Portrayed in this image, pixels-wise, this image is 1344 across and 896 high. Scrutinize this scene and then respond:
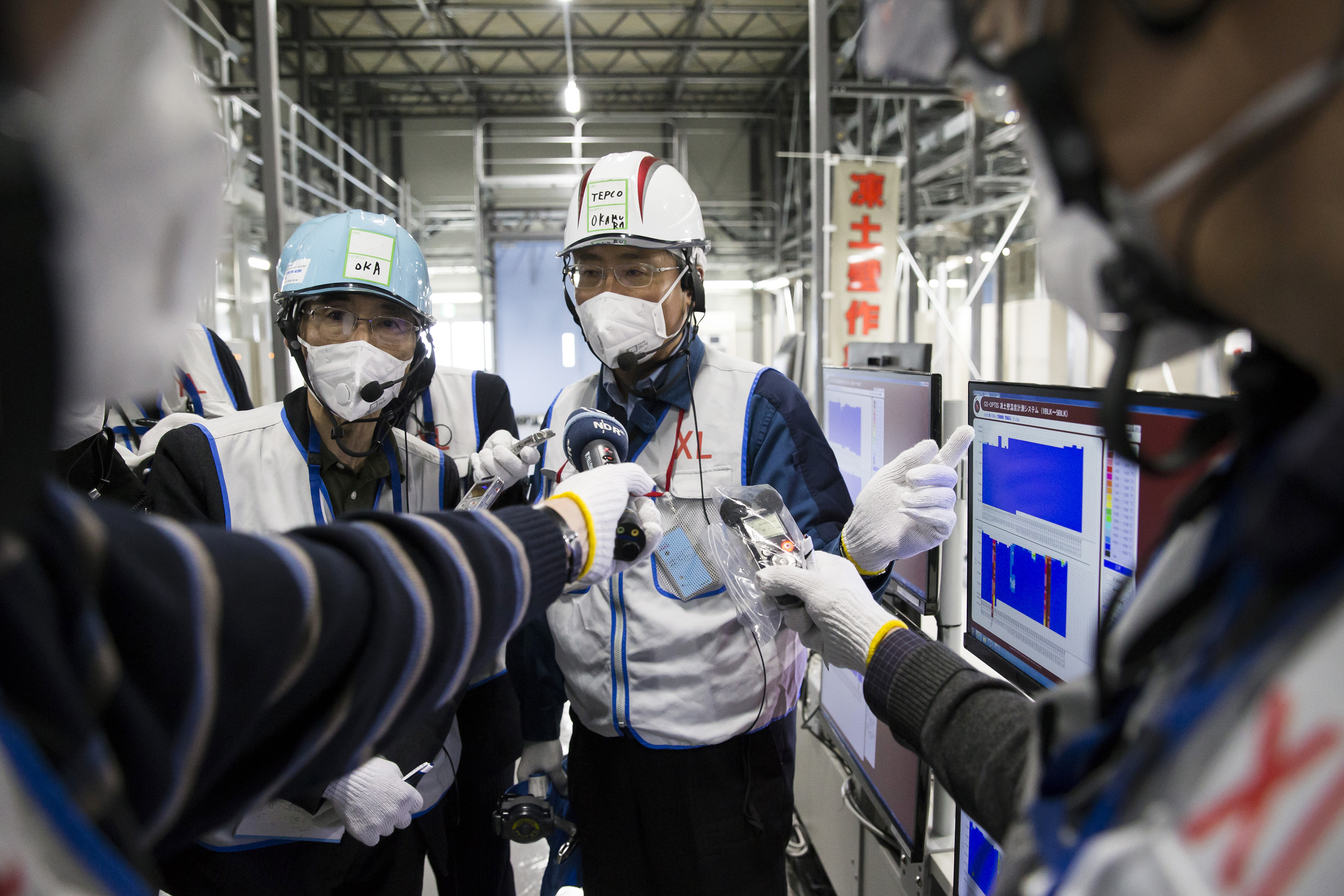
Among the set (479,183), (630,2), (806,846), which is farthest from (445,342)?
(806,846)

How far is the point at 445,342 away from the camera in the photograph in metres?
11.2

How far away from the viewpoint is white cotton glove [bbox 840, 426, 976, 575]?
1446 millimetres

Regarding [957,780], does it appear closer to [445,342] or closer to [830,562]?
[830,562]

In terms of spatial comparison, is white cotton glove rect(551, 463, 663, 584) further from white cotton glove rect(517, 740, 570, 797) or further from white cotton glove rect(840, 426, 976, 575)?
white cotton glove rect(517, 740, 570, 797)

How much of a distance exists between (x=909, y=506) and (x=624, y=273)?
0.89 meters

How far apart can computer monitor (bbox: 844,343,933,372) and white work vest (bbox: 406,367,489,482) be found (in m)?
1.22

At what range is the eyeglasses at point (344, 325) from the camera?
1.76m

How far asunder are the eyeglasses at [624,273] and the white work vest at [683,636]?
0.31 m

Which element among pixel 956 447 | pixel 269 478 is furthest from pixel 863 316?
pixel 269 478

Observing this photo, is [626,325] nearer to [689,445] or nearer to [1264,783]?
[689,445]

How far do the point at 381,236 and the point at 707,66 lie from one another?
1083cm

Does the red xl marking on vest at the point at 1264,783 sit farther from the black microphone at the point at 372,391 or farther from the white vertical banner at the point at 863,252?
the white vertical banner at the point at 863,252

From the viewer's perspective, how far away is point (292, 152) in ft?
21.2

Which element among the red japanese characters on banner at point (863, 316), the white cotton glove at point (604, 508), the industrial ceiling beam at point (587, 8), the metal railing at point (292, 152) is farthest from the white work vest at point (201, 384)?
the industrial ceiling beam at point (587, 8)
